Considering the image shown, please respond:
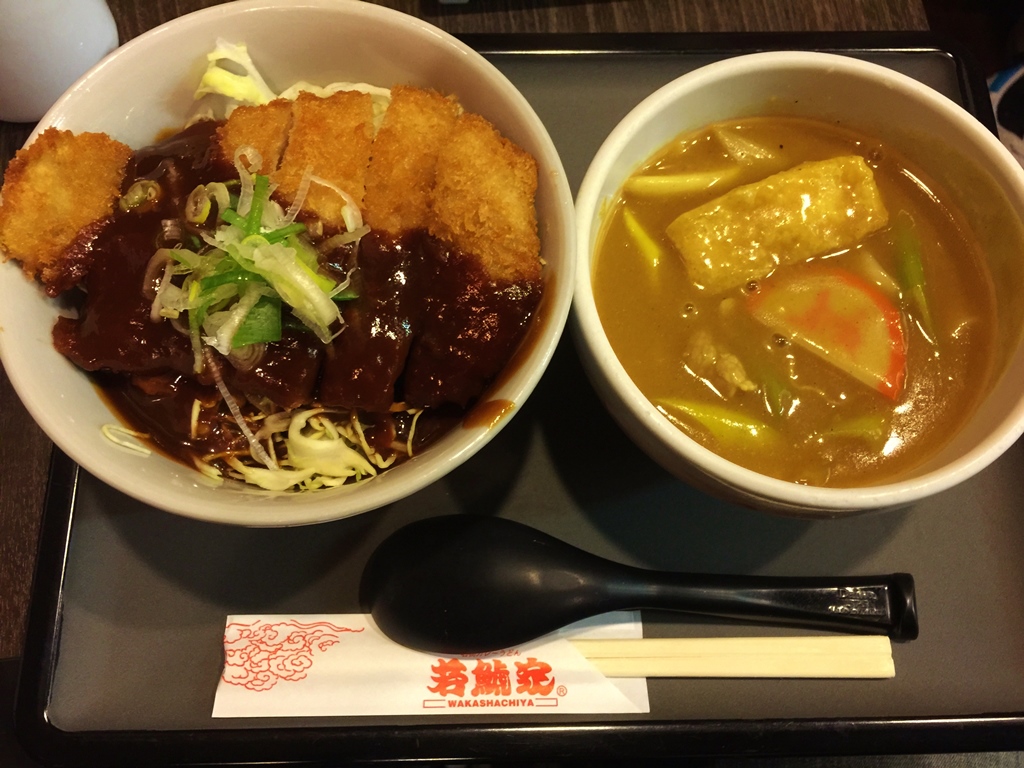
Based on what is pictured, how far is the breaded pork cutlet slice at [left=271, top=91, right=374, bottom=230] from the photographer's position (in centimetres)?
112

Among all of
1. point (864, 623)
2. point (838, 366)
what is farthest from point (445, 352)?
point (864, 623)

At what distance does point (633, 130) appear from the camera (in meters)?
1.13

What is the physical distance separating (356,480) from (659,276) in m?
0.64

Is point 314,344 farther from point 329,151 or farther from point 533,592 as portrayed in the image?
point 533,592

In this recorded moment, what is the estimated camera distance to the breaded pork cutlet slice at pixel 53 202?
1.05 meters

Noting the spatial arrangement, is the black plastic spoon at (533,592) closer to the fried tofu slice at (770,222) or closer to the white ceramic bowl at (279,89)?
the white ceramic bowl at (279,89)

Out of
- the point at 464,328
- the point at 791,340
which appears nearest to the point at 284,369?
the point at 464,328

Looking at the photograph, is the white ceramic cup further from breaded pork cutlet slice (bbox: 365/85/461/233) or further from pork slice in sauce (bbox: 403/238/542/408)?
pork slice in sauce (bbox: 403/238/542/408)

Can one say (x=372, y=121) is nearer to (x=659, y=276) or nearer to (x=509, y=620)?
(x=659, y=276)

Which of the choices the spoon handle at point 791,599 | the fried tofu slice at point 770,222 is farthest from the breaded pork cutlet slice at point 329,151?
the spoon handle at point 791,599

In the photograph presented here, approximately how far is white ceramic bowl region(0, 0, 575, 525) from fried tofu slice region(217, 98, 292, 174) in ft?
0.46

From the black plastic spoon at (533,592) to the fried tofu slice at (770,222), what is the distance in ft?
1.78

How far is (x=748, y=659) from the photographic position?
119cm

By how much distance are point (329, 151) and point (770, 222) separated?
78 cm
